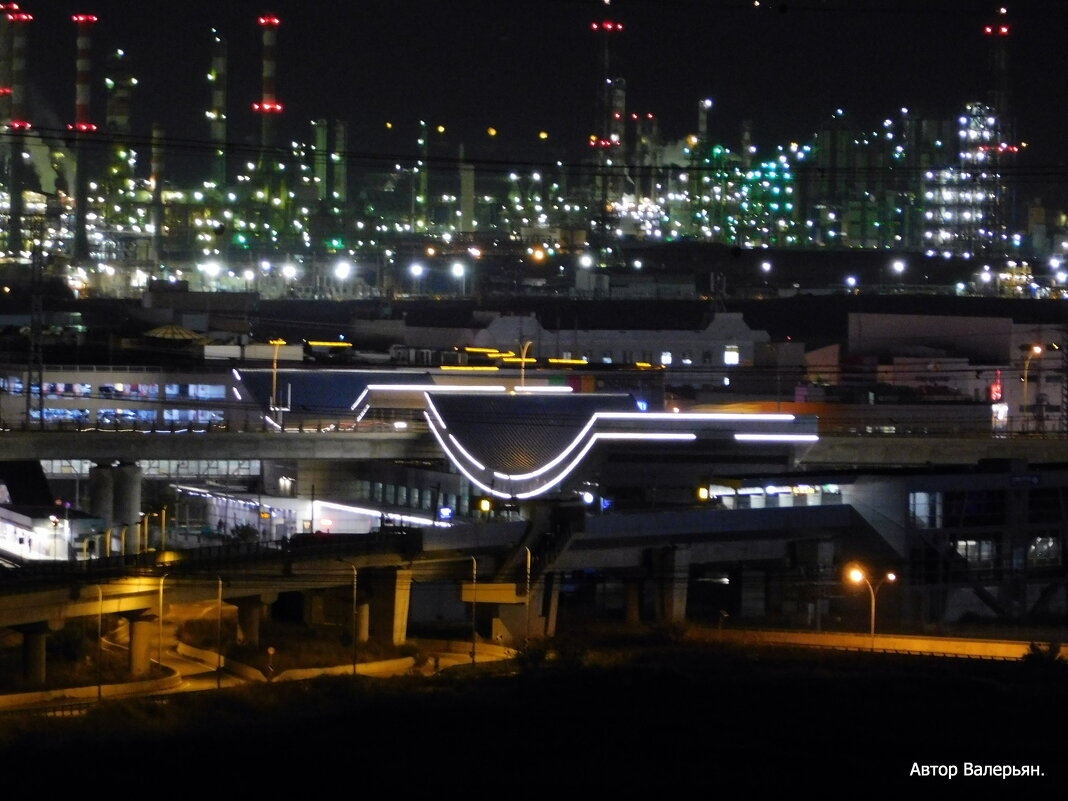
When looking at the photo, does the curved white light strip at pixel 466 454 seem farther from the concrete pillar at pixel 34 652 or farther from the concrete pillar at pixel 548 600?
the concrete pillar at pixel 34 652

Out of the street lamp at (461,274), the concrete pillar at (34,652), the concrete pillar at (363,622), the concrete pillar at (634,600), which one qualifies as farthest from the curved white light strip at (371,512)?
the street lamp at (461,274)

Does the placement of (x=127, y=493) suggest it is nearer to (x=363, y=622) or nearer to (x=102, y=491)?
(x=102, y=491)

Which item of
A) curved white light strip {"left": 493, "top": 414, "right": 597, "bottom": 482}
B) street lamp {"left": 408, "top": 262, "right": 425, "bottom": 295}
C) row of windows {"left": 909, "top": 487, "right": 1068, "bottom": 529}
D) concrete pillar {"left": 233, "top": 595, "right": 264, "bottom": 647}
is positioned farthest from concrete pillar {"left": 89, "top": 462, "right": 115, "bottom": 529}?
street lamp {"left": 408, "top": 262, "right": 425, "bottom": 295}

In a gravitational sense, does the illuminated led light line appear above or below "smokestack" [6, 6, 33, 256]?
below

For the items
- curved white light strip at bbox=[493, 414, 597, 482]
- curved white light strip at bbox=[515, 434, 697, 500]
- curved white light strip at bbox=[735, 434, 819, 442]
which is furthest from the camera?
curved white light strip at bbox=[735, 434, 819, 442]

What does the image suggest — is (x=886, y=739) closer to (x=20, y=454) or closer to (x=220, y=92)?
(x=20, y=454)

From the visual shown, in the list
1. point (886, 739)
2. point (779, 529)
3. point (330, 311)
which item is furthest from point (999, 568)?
point (330, 311)

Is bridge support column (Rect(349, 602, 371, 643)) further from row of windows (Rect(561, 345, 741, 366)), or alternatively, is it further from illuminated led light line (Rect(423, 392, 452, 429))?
row of windows (Rect(561, 345, 741, 366))
